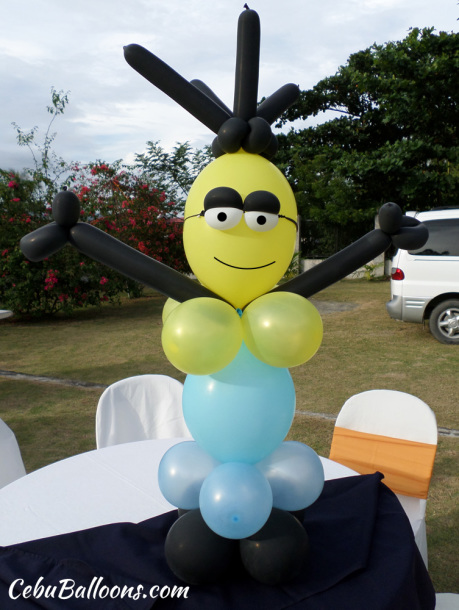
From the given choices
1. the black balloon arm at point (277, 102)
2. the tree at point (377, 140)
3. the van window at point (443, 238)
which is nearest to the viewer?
the black balloon arm at point (277, 102)

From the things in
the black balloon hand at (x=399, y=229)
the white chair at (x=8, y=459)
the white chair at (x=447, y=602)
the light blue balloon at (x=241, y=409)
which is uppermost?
the black balloon hand at (x=399, y=229)

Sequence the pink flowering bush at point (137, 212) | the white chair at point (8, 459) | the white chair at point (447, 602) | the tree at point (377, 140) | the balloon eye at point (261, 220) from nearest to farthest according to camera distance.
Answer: the balloon eye at point (261, 220)
the white chair at point (447, 602)
the white chair at point (8, 459)
the pink flowering bush at point (137, 212)
the tree at point (377, 140)

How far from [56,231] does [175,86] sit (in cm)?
51

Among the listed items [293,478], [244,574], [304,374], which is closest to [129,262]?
[293,478]

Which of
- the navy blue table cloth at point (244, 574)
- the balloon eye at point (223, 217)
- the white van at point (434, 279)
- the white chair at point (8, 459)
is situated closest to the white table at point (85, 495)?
the navy blue table cloth at point (244, 574)

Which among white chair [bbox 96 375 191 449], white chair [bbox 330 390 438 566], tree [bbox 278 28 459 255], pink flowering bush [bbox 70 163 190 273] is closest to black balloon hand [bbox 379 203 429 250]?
white chair [bbox 330 390 438 566]

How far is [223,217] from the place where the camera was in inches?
53.2

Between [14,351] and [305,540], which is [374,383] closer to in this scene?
[305,540]

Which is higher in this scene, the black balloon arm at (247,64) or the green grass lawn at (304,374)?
the black balloon arm at (247,64)

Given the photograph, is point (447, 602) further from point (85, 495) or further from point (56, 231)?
point (56, 231)

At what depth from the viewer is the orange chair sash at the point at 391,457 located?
2.18 meters

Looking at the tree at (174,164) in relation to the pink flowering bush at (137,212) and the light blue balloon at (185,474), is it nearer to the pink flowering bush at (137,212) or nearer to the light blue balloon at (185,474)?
the pink flowering bush at (137,212)

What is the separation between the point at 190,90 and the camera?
143 cm

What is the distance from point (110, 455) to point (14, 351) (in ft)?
18.1
